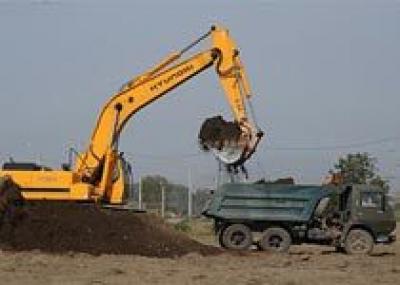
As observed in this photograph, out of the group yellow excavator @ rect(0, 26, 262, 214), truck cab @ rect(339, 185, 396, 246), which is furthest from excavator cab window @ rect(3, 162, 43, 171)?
truck cab @ rect(339, 185, 396, 246)

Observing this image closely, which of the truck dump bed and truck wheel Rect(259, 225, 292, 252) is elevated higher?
the truck dump bed

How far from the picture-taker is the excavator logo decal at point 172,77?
28594mm

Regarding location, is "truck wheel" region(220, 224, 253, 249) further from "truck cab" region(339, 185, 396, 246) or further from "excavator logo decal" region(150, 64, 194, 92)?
"excavator logo decal" region(150, 64, 194, 92)

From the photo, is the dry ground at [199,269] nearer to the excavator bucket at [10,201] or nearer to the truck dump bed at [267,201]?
the excavator bucket at [10,201]

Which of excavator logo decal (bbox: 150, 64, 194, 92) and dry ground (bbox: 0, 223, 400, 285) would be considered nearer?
dry ground (bbox: 0, 223, 400, 285)

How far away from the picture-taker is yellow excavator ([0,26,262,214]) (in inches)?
1051

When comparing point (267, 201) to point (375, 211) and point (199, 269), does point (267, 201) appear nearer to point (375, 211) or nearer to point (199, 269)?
point (375, 211)

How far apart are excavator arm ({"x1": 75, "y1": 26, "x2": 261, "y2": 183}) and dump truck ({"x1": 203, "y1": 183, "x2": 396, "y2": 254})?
2.88 metres

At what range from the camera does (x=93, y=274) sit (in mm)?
19109

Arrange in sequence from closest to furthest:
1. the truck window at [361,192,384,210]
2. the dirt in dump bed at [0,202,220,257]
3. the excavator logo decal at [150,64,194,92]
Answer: the dirt in dump bed at [0,202,220,257] < the truck window at [361,192,384,210] < the excavator logo decal at [150,64,194,92]

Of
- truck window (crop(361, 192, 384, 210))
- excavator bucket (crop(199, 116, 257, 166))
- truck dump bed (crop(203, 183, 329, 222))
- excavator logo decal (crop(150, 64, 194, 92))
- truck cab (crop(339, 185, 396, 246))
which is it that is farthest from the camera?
excavator logo decal (crop(150, 64, 194, 92))

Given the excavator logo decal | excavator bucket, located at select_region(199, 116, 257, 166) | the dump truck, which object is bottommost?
the dump truck

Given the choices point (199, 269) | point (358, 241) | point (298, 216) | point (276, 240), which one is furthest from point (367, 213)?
point (199, 269)

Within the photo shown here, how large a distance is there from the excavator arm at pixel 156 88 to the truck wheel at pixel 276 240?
3.90m
